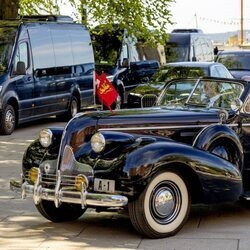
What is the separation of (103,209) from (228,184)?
1.31 meters

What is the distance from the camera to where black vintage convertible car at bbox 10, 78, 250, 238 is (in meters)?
7.56

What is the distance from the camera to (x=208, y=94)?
30.6 feet

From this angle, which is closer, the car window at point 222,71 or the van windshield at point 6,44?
the van windshield at point 6,44

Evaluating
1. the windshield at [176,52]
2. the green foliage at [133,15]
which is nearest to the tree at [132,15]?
the green foliage at [133,15]

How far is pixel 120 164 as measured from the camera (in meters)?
7.59

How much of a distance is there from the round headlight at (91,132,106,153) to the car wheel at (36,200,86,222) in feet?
3.04

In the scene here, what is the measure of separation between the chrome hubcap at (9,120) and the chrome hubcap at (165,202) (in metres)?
9.90

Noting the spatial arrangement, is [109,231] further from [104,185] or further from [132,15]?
[132,15]

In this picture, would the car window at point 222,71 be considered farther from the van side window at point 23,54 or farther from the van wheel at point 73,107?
the van side window at point 23,54

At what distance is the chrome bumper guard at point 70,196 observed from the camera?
7.39 metres

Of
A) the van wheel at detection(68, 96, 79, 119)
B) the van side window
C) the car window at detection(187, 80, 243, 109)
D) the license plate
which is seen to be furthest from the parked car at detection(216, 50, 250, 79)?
the license plate

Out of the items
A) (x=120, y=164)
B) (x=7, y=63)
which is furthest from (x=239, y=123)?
(x=7, y=63)

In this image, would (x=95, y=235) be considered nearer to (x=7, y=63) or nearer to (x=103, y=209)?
(x=103, y=209)

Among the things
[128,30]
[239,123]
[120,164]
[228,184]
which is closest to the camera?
[120,164]
